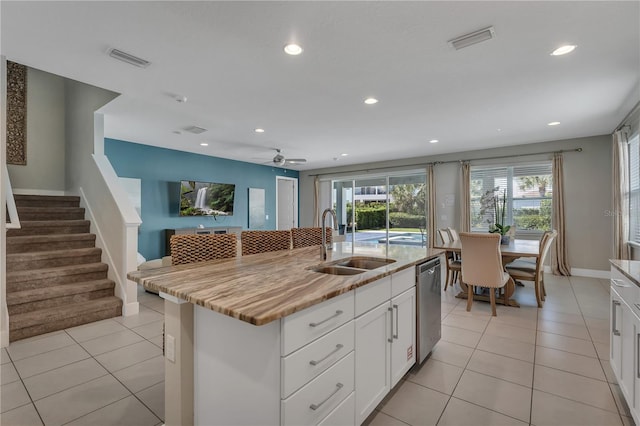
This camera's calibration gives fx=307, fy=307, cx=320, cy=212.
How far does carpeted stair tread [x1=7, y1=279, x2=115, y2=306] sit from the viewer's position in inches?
122

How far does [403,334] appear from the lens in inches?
81.6

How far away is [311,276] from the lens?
1.74m

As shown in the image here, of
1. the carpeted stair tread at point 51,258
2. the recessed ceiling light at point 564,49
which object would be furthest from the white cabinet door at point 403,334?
the carpeted stair tread at point 51,258

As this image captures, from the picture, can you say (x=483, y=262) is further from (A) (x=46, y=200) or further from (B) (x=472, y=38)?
(A) (x=46, y=200)

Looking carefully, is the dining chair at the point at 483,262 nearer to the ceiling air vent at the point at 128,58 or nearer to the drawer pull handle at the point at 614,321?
the drawer pull handle at the point at 614,321

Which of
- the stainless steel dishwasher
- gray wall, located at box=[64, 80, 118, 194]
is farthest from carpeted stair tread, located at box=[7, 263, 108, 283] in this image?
the stainless steel dishwasher

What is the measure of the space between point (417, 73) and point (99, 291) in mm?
4238

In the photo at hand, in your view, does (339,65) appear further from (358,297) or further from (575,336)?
(575,336)

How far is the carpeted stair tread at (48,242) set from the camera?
360 centimetres

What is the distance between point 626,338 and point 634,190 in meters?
3.99

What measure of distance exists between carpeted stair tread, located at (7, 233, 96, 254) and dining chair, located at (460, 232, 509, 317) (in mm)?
4809

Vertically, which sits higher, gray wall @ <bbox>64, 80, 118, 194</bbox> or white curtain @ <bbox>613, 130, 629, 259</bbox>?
gray wall @ <bbox>64, 80, 118, 194</bbox>

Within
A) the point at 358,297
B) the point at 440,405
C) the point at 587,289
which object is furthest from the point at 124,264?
the point at 587,289

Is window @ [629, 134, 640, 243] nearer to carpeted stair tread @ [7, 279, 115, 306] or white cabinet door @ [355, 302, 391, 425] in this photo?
white cabinet door @ [355, 302, 391, 425]
